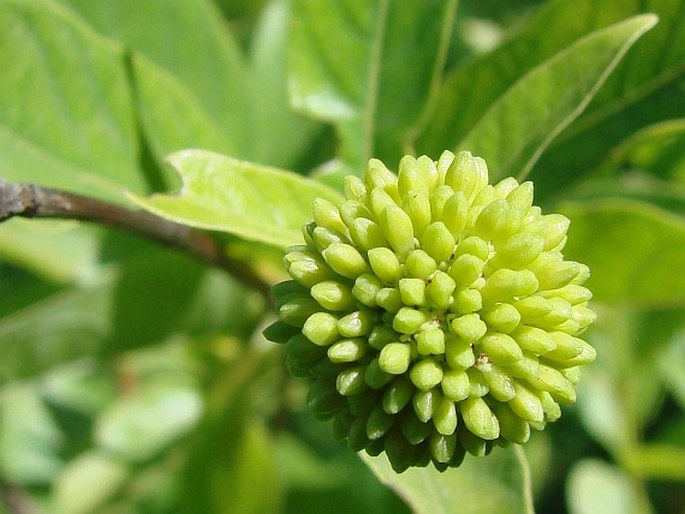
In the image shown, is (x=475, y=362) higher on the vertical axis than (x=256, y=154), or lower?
lower

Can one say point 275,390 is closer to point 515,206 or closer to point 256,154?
point 256,154

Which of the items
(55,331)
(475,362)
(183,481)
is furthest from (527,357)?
(183,481)

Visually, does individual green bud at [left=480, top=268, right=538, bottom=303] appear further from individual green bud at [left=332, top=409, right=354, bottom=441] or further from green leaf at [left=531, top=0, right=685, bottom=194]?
green leaf at [left=531, top=0, right=685, bottom=194]

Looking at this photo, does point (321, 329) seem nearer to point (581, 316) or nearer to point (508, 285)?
point (508, 285)

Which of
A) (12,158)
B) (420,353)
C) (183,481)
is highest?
(420,353)

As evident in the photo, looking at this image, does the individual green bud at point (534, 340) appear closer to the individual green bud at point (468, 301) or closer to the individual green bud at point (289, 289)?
the individual green bud at point (468, 301)

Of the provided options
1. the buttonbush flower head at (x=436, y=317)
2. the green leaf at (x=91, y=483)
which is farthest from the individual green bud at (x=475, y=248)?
the green leaf at (x=91, y=483)

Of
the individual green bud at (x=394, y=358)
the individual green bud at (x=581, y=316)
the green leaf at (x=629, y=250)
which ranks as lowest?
the individual green bud at (x=394, y=358)

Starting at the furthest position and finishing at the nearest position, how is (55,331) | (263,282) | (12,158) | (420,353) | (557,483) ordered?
(557,483)
(55,331)
(263,282)
(12,158)
(420,353)
